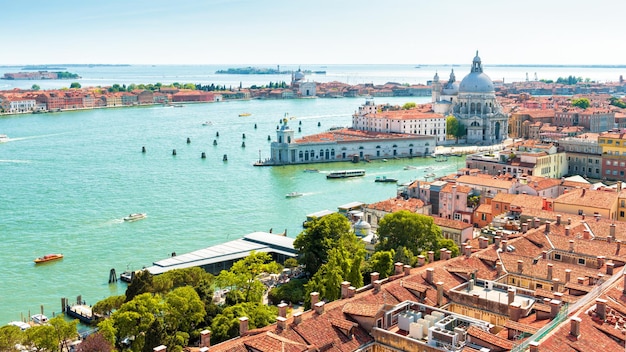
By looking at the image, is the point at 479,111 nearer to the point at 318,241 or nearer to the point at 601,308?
the point at 318,241

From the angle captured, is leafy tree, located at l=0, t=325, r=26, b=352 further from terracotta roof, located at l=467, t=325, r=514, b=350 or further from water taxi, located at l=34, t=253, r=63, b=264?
water taxi, located at l=34, t=253, r=63, b=264

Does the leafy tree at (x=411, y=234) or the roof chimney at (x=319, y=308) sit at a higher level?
the roof chimney at (x=319, y=308)

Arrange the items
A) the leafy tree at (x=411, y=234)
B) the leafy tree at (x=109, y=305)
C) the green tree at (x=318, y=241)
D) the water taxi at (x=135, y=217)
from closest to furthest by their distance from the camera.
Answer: the leafy tree at (x=109, y=305), the leafy tree at (x=411, y=234), the green tree at (x=318, y=241), the water taxi at (x=135, y=217)

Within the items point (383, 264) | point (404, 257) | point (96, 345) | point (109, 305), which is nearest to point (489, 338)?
point (96, 345)

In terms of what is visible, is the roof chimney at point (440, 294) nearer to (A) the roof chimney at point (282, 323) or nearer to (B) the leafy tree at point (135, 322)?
(A) the roof chimney at point (282, 323)

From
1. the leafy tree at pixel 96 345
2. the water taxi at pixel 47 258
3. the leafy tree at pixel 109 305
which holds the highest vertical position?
the leafy tree at pixel 96 345

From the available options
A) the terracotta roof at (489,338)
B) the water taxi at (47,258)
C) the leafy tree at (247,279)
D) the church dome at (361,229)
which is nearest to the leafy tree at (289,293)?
the leafy tree at (247,279)

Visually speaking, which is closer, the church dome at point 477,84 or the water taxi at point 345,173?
the water taxi at point 345,173
